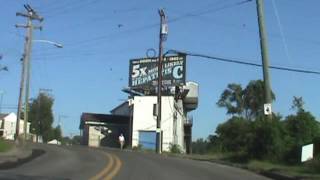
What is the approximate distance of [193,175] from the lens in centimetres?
2342

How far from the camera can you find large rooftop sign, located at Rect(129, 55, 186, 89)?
8419 cm

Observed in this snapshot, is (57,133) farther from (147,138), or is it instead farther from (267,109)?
(267,109)

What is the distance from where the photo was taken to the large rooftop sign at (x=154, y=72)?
84.2m

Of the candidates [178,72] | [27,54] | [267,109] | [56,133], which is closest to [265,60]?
[267,109]

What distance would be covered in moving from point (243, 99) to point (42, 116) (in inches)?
2338

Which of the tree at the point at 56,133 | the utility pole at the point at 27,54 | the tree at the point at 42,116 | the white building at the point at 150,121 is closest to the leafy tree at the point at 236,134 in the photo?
the utility pole at the point at 27,54

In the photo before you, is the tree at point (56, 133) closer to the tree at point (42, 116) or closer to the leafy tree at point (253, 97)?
the tree at point (42, 116)

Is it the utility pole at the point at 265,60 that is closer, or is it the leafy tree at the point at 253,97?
the utility pole at the point at 265,60

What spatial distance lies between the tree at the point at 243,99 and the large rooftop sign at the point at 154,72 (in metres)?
23.0

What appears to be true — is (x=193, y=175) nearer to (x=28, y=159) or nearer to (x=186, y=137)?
(x=28, y=159)

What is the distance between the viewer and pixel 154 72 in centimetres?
8500

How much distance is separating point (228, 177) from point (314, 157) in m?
7.46

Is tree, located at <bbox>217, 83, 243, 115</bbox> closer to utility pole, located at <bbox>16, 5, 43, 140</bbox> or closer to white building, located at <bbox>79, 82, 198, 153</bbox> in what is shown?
white building, located at <bbox>79, 82, 198, 153</bbox>

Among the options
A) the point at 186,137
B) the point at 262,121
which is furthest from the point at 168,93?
the point at 262,121
